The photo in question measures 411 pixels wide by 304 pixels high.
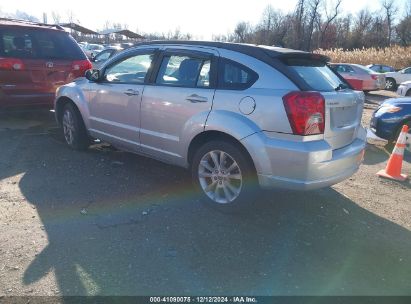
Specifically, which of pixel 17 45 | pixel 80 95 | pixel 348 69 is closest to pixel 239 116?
pixel 80 95

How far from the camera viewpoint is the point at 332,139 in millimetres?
3928

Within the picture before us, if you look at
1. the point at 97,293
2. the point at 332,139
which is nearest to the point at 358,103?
the point at 332,139

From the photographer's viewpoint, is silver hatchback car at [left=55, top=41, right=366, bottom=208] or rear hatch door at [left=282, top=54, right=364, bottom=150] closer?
silver hatchback car at [left=55, top=41, right=366, bottom=208]

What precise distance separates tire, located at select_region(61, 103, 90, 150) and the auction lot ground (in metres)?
0.51

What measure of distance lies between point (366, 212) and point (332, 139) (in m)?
1.21

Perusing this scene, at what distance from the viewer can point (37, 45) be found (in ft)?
25.1

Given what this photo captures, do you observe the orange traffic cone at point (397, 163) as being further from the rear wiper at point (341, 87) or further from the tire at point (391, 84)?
the tire at point (391, 84)

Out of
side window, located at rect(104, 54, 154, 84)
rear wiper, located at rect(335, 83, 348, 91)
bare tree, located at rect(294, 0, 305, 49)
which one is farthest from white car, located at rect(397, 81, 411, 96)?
bare tree, located at rect(294, 0, 305, 49)

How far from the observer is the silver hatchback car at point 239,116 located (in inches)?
147

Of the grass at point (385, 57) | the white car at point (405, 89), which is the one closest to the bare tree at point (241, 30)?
the grass at point (385, 57)

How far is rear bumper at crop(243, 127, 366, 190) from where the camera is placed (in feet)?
12.1

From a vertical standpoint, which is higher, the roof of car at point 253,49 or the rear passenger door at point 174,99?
the roof of car at point 253,49

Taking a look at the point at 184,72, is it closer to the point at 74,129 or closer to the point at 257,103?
the point at 257,103

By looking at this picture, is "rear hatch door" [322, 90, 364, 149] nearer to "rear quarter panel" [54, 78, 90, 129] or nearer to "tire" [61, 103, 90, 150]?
"rear quarter panel" [54, 78, 90, 129]
